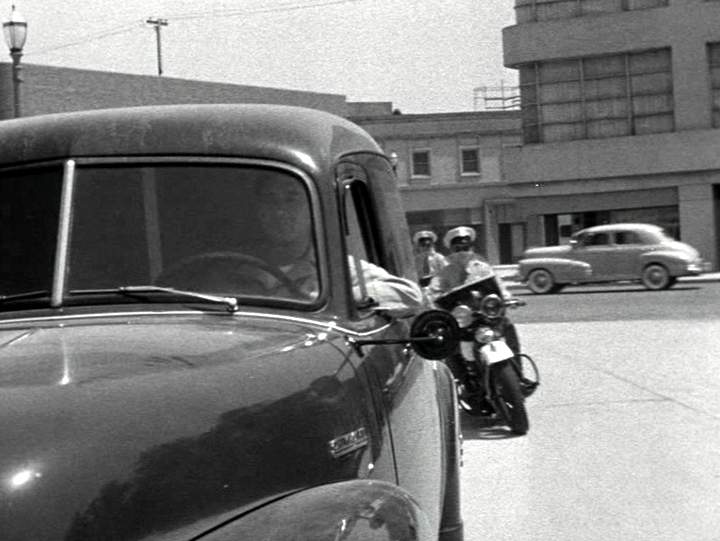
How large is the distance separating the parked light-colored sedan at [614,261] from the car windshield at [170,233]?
93.1 ft

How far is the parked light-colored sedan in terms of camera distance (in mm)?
31250

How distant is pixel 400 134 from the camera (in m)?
54.9

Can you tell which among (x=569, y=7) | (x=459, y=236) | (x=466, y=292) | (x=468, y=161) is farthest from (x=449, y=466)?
(x=468, y=161)

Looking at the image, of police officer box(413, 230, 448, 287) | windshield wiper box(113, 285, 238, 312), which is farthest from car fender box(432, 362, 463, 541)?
police officer box(413, 230, 448, 287)

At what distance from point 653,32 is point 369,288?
3954cm

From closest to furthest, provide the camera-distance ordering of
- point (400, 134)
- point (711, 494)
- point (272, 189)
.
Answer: point (272, 189), point (711, 494), point (400, 134)

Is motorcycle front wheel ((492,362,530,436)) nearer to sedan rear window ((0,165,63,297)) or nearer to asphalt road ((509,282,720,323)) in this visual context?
sedan rear window ((0,165,63,297))

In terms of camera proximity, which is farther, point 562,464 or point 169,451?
point 562,464

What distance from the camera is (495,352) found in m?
9.61

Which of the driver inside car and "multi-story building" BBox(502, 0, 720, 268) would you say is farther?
"multi-story building" BBox(502, 0, 720, 268)

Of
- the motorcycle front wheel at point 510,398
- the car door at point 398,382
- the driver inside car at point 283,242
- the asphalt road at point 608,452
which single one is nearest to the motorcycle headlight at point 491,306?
the motorcycle front wheel at point 510,398

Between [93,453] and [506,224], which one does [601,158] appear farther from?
[93,453]

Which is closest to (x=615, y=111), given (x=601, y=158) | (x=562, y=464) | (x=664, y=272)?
(x=601, y=158)

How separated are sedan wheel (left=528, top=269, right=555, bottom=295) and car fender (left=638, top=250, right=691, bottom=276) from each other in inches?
92.9
